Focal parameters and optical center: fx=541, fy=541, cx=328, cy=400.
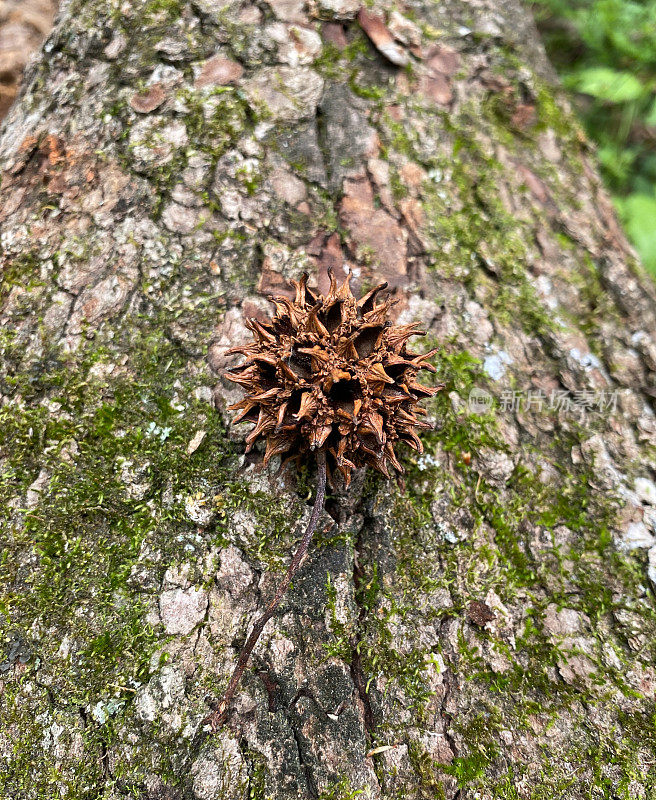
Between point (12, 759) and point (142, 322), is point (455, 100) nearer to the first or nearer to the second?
point (142, 322)

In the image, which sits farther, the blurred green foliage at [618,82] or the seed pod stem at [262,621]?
the blurred green foliage at [618,82]

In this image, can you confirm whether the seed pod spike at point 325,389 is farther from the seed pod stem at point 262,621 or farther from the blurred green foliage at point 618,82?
the blurred green foliage at point 618,82

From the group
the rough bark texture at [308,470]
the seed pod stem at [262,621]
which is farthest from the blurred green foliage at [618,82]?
the seed pod stem at [262,621]

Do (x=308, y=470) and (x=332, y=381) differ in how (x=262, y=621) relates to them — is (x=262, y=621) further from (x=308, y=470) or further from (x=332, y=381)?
(x=332, y=381)

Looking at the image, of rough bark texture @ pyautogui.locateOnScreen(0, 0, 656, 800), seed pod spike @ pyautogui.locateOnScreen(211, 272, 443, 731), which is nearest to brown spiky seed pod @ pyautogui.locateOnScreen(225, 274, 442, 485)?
seed pod spike @ pyautogui.locateOnScreen(211, 272, 443, 731)

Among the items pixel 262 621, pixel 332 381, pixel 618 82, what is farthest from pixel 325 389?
pixel 618 82

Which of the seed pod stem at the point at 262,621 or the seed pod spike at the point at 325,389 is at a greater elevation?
the seed pod spike at the point at 325,389

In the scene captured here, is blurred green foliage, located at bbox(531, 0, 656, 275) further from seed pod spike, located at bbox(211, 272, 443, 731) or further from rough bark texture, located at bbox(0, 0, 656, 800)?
seed pod spike, located at bbox(211, 272, 443, 731)
